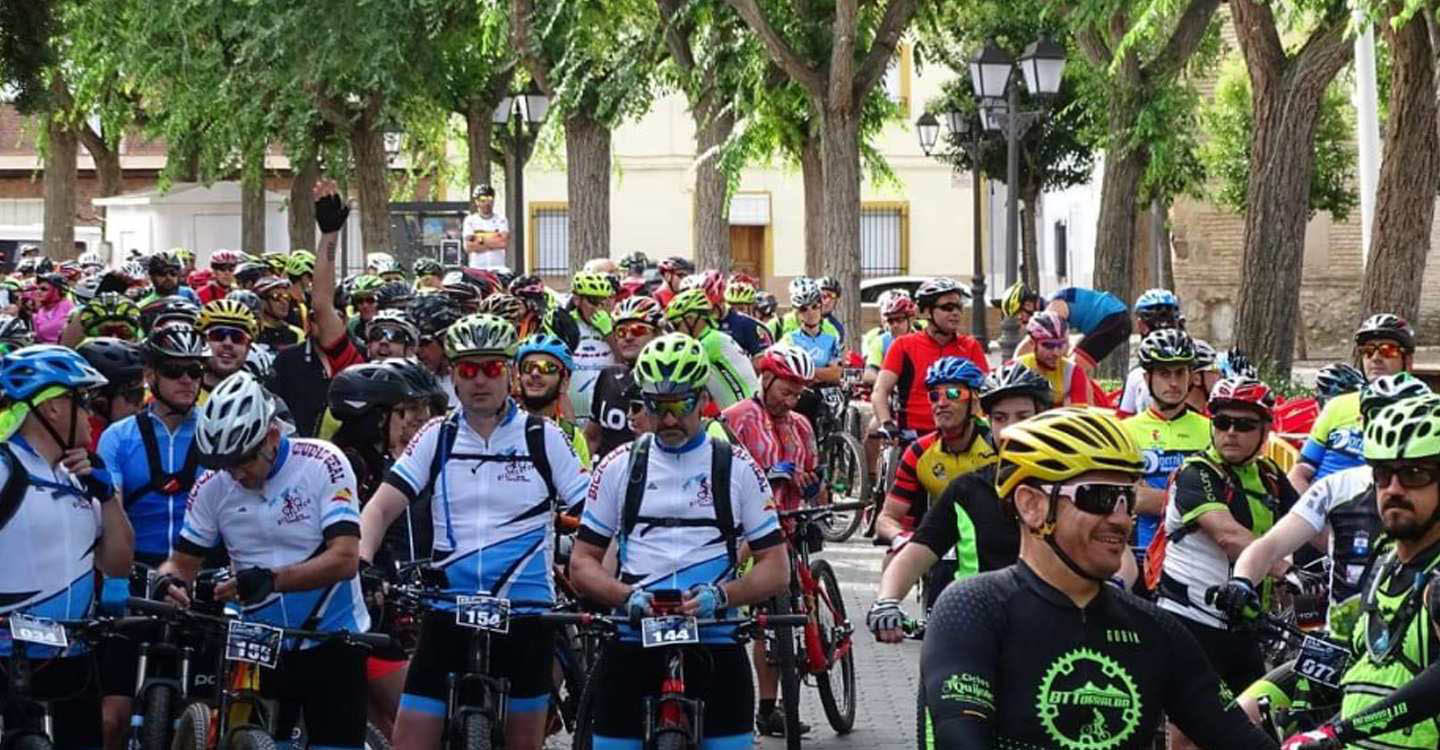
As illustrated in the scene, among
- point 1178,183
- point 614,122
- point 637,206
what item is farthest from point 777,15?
point 637,206

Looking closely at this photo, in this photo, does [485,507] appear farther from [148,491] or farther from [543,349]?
[543,349]

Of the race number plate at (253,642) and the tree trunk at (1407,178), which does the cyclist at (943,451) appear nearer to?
the race number plate at (253,642)

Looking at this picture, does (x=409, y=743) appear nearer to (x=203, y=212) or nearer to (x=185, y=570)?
(x=185, y=570)

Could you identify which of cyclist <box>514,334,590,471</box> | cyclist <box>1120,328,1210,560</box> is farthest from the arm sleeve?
cyclist <box>514,334,590,471</box>

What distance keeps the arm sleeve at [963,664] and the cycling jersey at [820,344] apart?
15687 mm

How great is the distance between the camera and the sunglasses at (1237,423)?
9539mm

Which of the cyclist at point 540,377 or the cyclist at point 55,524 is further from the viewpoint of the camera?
the cyclist at point 540,377

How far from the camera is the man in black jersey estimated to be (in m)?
4.82

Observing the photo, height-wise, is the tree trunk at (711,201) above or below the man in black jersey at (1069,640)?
above

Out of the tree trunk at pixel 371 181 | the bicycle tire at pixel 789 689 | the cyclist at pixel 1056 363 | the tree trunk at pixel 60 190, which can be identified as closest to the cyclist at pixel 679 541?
the bicycle tire at pixel 789 689

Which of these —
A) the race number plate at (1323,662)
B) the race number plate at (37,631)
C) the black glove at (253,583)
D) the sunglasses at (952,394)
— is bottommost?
the race number plate at (37,631)

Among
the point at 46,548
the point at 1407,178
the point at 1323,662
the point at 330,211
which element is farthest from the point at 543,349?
the point at 1407,178

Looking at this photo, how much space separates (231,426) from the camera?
8.04 meters

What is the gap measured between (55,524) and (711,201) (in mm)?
21263
